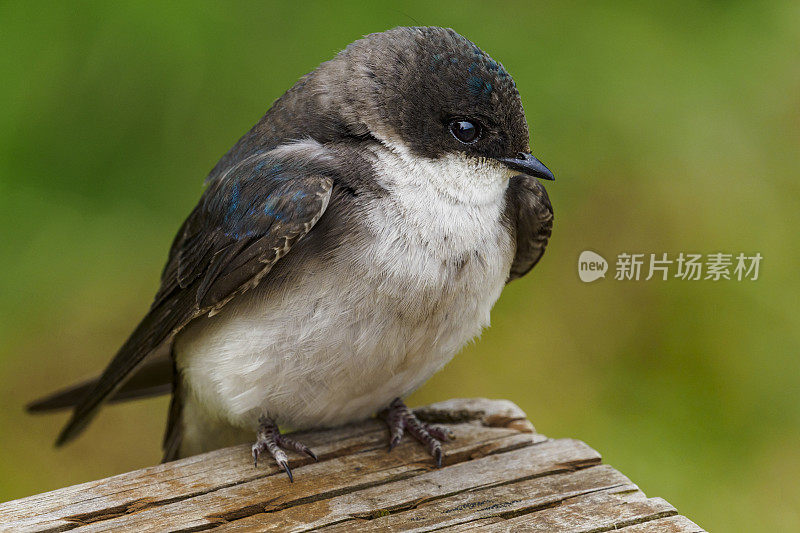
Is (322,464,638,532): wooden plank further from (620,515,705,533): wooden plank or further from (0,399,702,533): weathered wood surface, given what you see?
(620,515,705,533): wooden plank

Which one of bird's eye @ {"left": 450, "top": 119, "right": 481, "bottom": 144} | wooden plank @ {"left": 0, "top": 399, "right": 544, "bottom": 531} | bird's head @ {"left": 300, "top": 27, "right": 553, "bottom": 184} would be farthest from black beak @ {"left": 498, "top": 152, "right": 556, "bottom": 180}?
wooden plank @ {"left": 0, "top": 399, "right": 544, "bottom": 531}

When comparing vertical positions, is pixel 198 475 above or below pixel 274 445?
below

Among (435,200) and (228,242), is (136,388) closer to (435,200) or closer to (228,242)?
(228,242)

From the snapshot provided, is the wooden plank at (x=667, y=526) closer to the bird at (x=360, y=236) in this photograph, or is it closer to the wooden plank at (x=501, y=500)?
the wooden plank at (x=501, y=500)

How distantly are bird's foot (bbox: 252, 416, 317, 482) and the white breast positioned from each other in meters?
0.06

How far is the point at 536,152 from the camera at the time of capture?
5.58m

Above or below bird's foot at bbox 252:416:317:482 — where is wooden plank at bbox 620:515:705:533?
above

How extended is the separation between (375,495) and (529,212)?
118cm

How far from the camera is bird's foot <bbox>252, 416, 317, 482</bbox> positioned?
Answer: 358 centimetres

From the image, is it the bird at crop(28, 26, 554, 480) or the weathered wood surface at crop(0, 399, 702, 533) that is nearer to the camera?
the weathered wood surface at crop(0, 399, 702, 533)

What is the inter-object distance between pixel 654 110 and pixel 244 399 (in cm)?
306

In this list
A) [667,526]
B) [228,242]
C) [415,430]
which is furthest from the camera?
[415,430]

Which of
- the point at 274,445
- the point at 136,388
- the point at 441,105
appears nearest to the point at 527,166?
the point at 441,105

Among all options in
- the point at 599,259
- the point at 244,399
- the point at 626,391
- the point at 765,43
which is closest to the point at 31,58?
the point at 244,399
